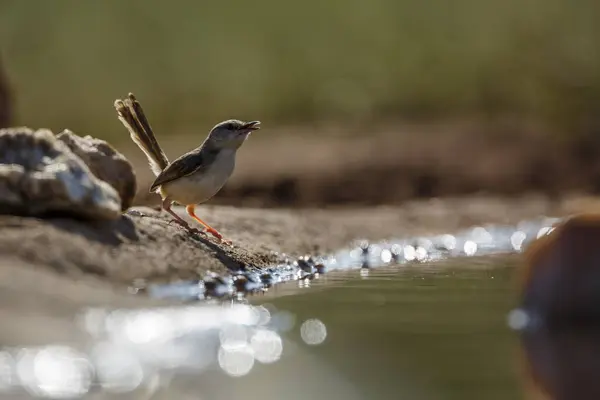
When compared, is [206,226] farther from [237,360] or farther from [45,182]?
[237,360]

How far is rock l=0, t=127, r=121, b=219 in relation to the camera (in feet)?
26.6

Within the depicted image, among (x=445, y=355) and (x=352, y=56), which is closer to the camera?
(x=445, y=355)

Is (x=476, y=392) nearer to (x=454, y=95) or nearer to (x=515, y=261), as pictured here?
(x=515, y=261)

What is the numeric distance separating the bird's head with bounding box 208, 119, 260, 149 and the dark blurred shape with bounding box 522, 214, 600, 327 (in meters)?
3.47

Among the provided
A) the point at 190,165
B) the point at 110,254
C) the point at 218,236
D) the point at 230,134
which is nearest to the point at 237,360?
the point at 110,254

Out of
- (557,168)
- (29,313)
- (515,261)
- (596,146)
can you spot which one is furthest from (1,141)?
(596,146)

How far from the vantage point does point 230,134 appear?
10.1 m

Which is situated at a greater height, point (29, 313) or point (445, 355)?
point (29, 313)

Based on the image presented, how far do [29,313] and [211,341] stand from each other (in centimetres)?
108

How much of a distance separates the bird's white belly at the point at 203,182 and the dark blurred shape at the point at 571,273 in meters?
3.30

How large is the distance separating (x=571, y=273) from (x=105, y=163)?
4.12 meters

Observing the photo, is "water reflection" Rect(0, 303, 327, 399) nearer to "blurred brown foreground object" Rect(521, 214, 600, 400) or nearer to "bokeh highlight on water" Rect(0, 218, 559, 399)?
"bokeh highlight on water" Rect(0, 218, 559, 399)

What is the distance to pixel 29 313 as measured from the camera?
21.4ft

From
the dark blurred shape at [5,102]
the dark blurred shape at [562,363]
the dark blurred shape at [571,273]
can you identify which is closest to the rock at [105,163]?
the dark blurred shape at [571,273]
